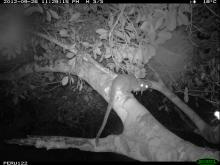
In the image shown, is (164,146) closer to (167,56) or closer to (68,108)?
(167,56)

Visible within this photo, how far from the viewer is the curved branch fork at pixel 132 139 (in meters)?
1.89

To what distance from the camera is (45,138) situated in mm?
2840

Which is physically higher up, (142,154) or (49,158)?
(142,154)

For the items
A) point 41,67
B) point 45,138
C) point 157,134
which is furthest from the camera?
point 41,67

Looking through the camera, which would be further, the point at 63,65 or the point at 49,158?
the point at 49,158

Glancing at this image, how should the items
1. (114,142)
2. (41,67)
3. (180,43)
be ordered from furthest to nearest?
(180,43)
(41,67)
(114,142)

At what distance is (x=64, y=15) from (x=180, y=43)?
2.15 meters

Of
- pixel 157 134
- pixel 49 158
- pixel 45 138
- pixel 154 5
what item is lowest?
pixel 49 158

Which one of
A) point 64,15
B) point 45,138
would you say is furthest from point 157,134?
point 64,15

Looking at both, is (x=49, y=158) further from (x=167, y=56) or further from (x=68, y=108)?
(x=167, y=56)

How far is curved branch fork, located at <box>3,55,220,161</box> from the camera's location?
1.89 metres

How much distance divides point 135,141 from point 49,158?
16.1 ft

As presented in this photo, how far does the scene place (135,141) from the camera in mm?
2260

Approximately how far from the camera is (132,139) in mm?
2295
